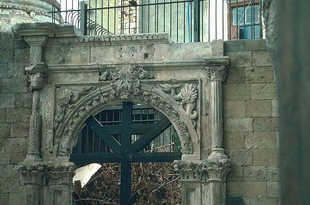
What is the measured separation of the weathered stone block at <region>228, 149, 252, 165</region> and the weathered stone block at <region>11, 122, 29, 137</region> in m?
3.13

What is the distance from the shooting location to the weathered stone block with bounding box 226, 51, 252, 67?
9391mm

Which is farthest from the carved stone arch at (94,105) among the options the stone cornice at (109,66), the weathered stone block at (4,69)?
the weathered stone block at (4,69)

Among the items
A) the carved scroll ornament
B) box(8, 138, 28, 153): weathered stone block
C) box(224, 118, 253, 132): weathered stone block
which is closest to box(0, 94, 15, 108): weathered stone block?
box(8, 138, 28, 153): weathered stone block

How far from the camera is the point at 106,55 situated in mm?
9898

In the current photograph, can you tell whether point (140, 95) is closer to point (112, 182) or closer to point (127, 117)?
point (127, 117)

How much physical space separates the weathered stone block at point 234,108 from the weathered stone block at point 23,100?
9.81 ft

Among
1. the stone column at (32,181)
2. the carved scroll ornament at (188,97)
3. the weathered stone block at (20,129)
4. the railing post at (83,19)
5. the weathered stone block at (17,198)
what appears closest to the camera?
the carved scroll ornament at (188,97)

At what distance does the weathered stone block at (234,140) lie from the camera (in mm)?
9180

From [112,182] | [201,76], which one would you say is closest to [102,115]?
[112,182]

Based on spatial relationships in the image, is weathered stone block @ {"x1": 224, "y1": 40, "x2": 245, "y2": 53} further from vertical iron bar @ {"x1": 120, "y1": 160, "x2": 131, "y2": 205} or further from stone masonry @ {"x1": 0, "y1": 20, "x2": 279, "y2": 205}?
vertical iron bar @ {"x1": 120, "y1": 160, "x2": 131, "y2": 205}

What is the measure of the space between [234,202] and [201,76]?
1881 millimetres

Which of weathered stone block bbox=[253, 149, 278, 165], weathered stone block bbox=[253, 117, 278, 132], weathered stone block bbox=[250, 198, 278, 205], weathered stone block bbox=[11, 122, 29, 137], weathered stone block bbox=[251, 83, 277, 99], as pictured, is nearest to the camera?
weathered stone block bbox=[250, 198, 278, 205]

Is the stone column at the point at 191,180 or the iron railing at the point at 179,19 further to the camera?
the iron railing at the point at 179,19

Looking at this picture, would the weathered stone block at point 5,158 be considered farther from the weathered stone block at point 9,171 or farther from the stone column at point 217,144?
the stone column at point 217,144
